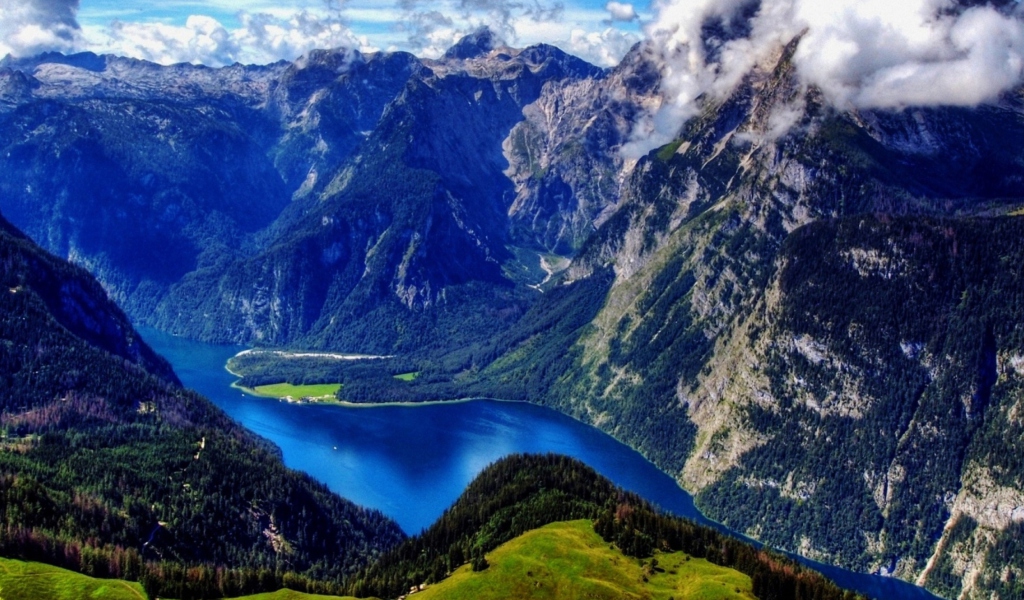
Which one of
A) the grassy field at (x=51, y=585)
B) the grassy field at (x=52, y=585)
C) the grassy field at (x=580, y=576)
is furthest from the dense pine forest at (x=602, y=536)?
the grassy field at (x=51, y=585)

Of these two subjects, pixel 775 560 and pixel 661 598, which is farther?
pixel 775 560

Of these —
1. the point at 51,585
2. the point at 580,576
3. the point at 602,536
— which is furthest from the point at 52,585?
the point at 602,536

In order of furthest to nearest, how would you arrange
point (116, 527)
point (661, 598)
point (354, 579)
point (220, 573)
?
point (116, 527) < point (354, 579) < point (220, 573) < point (661, 598)

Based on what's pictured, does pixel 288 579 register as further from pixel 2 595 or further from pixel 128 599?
pixel 2 595

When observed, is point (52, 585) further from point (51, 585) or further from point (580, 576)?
point (580, 576)

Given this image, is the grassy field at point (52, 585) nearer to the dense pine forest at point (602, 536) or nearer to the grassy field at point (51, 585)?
the grassy field at point (51, 585)

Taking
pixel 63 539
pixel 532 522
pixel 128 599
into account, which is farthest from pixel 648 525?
pixel 63 539
